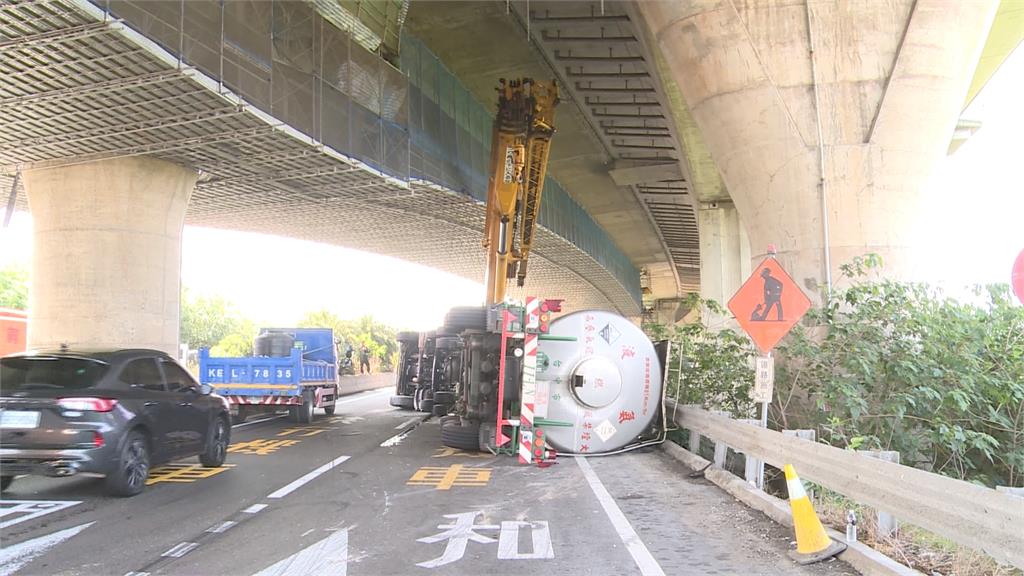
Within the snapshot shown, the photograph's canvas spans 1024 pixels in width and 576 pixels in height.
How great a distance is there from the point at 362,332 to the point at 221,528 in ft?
148

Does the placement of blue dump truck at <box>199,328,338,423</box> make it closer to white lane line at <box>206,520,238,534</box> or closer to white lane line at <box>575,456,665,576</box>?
white lane line at <box>575,456,665,576</box>

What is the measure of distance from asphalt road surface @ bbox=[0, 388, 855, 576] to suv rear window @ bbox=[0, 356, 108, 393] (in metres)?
1.17

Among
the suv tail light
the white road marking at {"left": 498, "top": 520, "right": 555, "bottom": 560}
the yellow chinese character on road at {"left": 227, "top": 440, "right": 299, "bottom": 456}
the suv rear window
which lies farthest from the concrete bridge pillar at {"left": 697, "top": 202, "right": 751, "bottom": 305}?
the suv tail light

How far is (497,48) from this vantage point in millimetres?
23375

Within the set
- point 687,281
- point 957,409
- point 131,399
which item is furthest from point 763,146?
point 687,281

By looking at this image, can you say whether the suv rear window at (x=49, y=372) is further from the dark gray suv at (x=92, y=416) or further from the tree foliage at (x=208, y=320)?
the tree foliage at (x=208, y=320)

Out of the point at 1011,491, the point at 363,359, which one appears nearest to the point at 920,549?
the point at 1011,491

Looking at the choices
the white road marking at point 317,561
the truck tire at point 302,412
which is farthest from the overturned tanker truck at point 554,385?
the truck tire at point 302,412

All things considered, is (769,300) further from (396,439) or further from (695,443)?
(396,439)

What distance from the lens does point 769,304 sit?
8.80 metres

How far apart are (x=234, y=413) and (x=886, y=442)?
44.3ft

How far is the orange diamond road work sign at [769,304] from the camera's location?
28.4 feet

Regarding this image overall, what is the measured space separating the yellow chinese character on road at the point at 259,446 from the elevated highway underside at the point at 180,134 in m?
5.89

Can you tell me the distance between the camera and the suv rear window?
7824 mm
